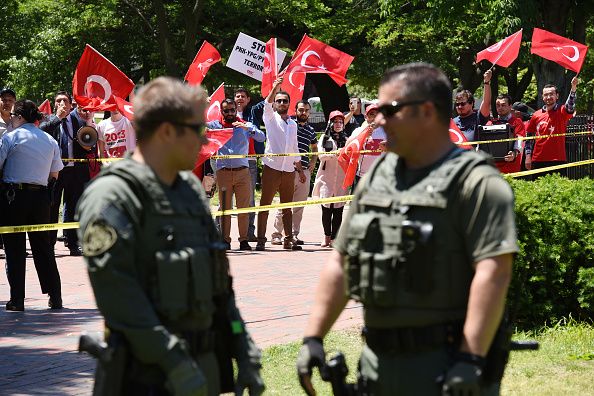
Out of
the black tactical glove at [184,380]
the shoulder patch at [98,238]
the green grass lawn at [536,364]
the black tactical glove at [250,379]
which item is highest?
the shoulder patch at [98,238]

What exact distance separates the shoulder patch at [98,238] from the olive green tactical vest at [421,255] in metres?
0.90

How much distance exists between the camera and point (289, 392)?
6.60 meters

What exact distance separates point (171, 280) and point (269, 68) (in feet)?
40.1

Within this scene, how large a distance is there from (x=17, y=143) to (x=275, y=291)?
279 cm

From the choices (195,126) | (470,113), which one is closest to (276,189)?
(470,113)

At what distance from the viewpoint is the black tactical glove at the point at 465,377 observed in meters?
3.54

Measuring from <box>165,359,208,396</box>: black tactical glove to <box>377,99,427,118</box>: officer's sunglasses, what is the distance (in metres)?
1.13

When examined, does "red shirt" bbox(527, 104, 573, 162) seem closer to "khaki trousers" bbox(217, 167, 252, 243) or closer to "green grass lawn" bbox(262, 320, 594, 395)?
"khaki trousers" bbox(217, 167, 252, 243)

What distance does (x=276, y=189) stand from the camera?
46.9ft

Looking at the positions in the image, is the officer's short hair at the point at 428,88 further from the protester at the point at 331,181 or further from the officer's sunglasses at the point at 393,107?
the protester at the point at 331,181

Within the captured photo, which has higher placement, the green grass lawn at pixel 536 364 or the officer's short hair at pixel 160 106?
the officer's short hair at pixel 160 106

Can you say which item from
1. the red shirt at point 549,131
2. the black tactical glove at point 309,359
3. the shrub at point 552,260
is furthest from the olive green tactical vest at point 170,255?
the red shirt at point 549,131

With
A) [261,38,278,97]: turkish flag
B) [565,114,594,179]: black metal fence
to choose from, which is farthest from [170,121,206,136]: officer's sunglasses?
[565,114,594,179]: black metal fence

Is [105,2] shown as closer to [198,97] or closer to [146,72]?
[146,72]
